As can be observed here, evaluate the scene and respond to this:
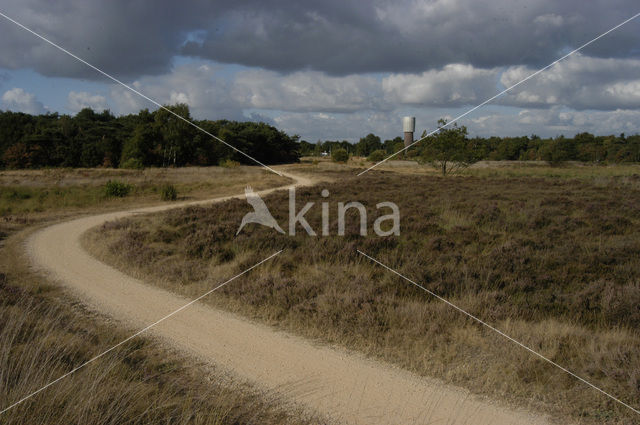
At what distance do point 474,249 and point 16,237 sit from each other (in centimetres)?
1411

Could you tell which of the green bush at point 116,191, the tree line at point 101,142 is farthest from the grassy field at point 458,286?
the tree line at point 101,142

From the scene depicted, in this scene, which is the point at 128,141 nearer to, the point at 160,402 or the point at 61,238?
the point at 61,238

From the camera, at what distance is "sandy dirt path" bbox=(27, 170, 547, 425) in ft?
15.3

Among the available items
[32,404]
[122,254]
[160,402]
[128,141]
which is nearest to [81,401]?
[32,404]

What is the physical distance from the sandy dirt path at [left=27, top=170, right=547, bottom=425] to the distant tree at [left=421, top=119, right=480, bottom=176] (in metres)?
28.6

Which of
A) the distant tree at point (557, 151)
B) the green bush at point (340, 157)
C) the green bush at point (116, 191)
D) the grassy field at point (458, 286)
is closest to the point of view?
the grassy field at point (458, 286)

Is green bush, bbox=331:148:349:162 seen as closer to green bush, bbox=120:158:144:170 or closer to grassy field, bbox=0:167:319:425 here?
green bush, bbox=120:158:144:170

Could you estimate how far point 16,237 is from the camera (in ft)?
45.3

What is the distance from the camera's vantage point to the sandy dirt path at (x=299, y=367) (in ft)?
15.3

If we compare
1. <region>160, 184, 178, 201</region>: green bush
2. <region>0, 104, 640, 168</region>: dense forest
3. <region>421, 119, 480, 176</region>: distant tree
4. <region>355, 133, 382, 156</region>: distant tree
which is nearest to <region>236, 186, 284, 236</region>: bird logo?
<region>160, 184, 178, 201</region>: green bush

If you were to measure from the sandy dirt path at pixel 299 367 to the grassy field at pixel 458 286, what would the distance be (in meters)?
0.31

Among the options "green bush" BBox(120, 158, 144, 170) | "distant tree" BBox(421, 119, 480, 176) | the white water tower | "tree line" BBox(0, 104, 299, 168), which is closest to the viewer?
the white water tower

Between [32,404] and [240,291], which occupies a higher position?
[32,404]

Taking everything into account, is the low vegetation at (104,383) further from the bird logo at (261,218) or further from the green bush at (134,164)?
the green bush at (134,164)
